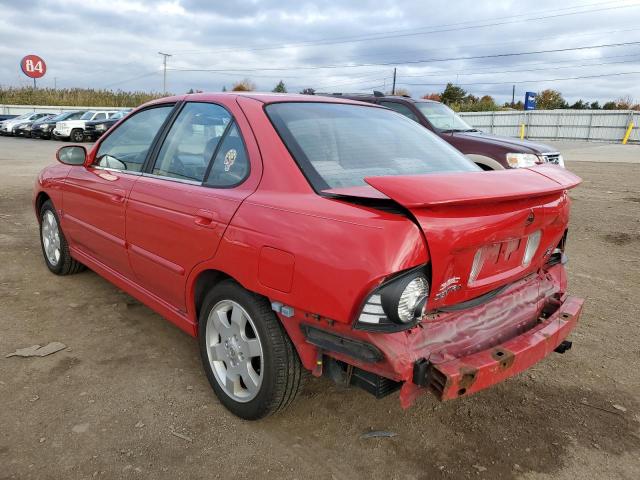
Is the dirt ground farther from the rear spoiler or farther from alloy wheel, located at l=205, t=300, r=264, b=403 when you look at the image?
the rear spoiler

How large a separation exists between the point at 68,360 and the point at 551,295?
9.52ft

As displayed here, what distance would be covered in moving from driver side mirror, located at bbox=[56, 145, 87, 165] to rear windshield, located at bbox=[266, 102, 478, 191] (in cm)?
199

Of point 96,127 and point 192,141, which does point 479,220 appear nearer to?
point 192,141

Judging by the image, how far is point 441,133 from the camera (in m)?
7.91

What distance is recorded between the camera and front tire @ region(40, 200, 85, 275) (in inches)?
175

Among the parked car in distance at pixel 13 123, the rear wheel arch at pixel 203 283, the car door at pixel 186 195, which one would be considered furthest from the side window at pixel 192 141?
the parked car in distance at pixel 13 123

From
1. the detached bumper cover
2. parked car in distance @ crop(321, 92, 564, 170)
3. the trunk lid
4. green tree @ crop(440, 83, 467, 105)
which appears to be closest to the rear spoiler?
the trunk lid

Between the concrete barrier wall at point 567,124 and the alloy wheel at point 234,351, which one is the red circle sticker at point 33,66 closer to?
the concrete barrier wall at point 567,124

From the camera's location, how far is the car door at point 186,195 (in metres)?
2.50

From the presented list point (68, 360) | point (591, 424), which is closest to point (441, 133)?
point (591, 424)

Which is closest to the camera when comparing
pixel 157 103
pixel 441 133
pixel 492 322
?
pixel 492 322

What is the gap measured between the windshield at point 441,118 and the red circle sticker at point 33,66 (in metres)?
45.8

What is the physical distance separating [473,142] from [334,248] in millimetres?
6025

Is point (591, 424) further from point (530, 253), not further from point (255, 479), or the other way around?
point (255, 479)
